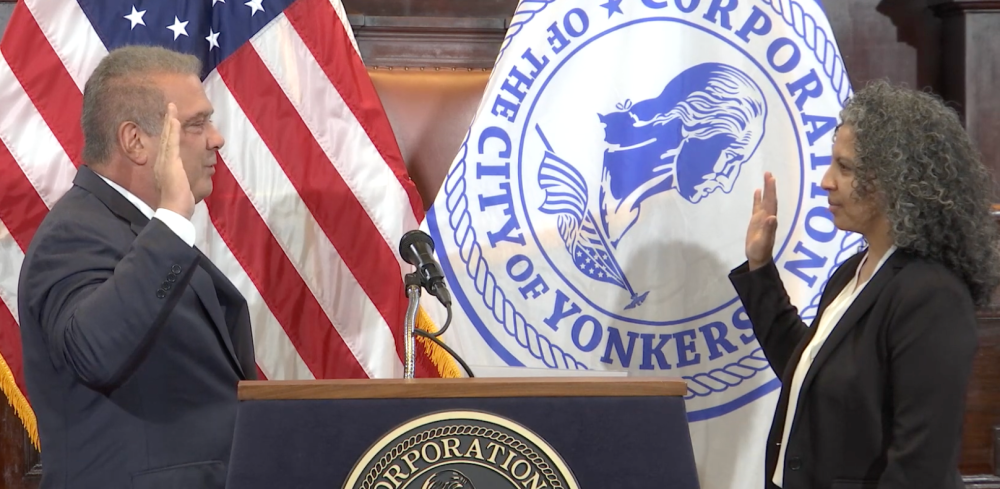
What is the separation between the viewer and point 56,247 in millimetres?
1754

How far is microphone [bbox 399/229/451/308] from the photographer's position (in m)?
1.61

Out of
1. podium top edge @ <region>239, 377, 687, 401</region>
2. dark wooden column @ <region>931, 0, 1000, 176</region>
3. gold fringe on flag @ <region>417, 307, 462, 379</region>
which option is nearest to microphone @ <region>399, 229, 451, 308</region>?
podium top edge @ <region>239, 377, 687, 401</region>

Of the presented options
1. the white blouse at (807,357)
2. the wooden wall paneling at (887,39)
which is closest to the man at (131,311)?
the white blouse at (807,357)

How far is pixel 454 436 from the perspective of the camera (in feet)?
4.25

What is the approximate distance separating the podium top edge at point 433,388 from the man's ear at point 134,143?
0.75 metres

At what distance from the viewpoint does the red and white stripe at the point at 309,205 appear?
2.74 metres

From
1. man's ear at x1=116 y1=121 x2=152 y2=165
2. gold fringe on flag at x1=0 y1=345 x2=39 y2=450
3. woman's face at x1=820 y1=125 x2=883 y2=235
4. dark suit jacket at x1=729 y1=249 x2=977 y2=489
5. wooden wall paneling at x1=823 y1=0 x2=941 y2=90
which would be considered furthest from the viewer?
wooden wall paneling at x1=823 y1=0 x2=941 y2=90

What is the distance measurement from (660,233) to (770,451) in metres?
0.75

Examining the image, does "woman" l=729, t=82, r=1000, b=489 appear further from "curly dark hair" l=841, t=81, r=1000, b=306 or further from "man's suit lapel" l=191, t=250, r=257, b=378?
"man's suit lapel" l=191, t=250, r=257, b=378

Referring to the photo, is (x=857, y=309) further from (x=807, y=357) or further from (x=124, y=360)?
(x=124, y=360)

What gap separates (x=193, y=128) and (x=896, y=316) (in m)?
1.36

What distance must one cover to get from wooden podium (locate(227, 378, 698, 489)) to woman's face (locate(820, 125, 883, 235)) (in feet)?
2.79

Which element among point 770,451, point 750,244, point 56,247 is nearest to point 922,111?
point 750,244

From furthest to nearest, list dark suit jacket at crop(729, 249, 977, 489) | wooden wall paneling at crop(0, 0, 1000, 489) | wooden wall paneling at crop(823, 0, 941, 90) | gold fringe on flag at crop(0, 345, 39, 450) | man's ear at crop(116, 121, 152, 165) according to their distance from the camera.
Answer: wooden wall paneling at crop(823, 0, 941, 90) < wooden wall paneling at crop(0, 0, 1000, 489) < gold fringe on flag at crop(0, 345, 39, 450) < man's ear at crop(116, 121, 152, 165) < dark suit jacket at crop(729, 249, 977, 489)
